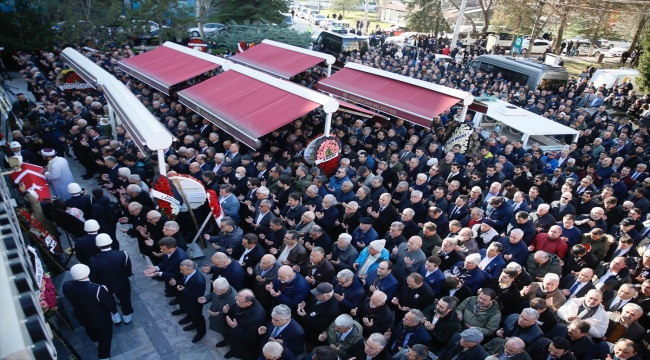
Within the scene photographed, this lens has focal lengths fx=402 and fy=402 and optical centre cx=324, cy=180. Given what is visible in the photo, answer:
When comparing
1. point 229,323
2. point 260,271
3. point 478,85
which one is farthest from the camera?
point 478,85

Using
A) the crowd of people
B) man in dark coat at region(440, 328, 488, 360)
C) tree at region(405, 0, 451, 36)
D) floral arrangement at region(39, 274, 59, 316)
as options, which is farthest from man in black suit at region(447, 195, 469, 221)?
tree at region(405, 0, 451, 36)

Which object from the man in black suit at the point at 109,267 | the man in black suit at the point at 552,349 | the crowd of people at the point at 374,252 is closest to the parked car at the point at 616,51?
the crowd of people at the point at 374,252

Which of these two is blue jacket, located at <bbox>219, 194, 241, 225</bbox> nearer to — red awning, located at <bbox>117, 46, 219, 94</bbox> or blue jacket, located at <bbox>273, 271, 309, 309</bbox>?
blue jacket, located at <bbox>273, 271, 309, 309</bbox>

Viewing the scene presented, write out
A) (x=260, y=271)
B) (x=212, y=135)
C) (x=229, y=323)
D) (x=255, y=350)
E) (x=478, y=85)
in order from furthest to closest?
(x=478, y=85) → (x=212, y=135) → (x=260, y=271) → (x=255, y=350) → (x=229, y=323)

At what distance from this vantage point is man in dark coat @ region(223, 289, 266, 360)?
450 cm

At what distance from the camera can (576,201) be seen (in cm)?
794

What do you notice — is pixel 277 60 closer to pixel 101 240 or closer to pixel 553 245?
pixel 101 240

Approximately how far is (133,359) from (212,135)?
5261mm

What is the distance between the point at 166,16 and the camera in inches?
862

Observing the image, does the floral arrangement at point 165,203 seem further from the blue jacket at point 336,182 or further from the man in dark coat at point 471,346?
the man in dark coat at point 471,346

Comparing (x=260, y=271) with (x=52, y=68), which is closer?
(x=260, y=271)

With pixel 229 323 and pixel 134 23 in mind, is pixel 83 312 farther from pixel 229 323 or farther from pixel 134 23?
pixel 134 23

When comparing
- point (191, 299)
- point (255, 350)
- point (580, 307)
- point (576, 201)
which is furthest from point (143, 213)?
point (576, 201)

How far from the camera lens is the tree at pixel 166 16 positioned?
810 inches
